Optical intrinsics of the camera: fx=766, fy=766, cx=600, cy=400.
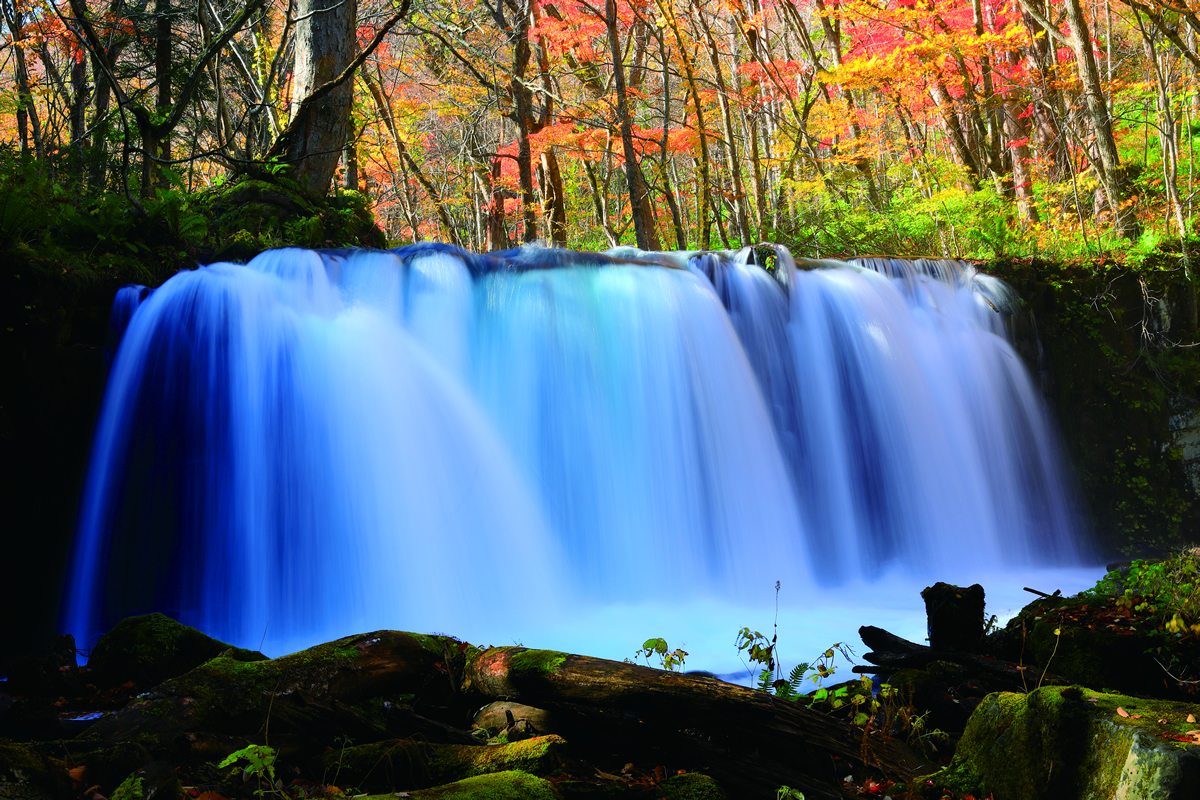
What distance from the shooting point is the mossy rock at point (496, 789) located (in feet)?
7.05

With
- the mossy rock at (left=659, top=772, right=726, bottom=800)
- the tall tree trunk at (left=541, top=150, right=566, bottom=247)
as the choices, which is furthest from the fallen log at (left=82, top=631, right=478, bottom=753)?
the tall tree trunk at (left=541, top=150, right=566, bottom=247)

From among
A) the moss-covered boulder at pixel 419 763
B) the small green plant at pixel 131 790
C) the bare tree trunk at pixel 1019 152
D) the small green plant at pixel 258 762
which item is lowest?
the moss-covered boulder at pixel 419 763

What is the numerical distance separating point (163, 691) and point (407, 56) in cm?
2014

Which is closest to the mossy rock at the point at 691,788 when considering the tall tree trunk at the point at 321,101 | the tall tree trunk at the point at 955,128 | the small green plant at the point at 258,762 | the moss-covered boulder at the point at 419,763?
the moss-covered boulder at the point at 419,763

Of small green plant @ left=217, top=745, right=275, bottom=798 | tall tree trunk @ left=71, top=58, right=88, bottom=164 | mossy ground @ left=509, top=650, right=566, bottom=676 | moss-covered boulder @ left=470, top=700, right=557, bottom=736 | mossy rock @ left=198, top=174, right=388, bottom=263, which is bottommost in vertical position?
moss-covered boulder @ left=470, top=700, right=557, bottom=736

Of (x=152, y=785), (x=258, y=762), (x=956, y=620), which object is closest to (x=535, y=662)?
(x=258, y=762)

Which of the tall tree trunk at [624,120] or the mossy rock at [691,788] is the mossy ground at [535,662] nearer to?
the mossy rock at [691,788]

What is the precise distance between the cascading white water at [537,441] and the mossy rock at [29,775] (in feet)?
12.7

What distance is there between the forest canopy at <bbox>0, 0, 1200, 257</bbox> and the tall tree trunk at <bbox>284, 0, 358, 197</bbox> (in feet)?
0.10

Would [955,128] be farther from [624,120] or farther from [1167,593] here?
[1167,593]

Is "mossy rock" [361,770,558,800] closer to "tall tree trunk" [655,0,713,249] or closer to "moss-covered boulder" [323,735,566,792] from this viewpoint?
"moss-covered boulder" [323,735,566,792]

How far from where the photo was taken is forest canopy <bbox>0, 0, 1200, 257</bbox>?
35.3ft

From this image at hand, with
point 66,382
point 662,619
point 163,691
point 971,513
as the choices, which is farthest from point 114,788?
point 971,513

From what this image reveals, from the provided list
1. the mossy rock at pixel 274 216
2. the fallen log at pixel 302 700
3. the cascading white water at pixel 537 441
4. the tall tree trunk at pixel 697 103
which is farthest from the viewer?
the tall tree trunk at pixel 697 103
